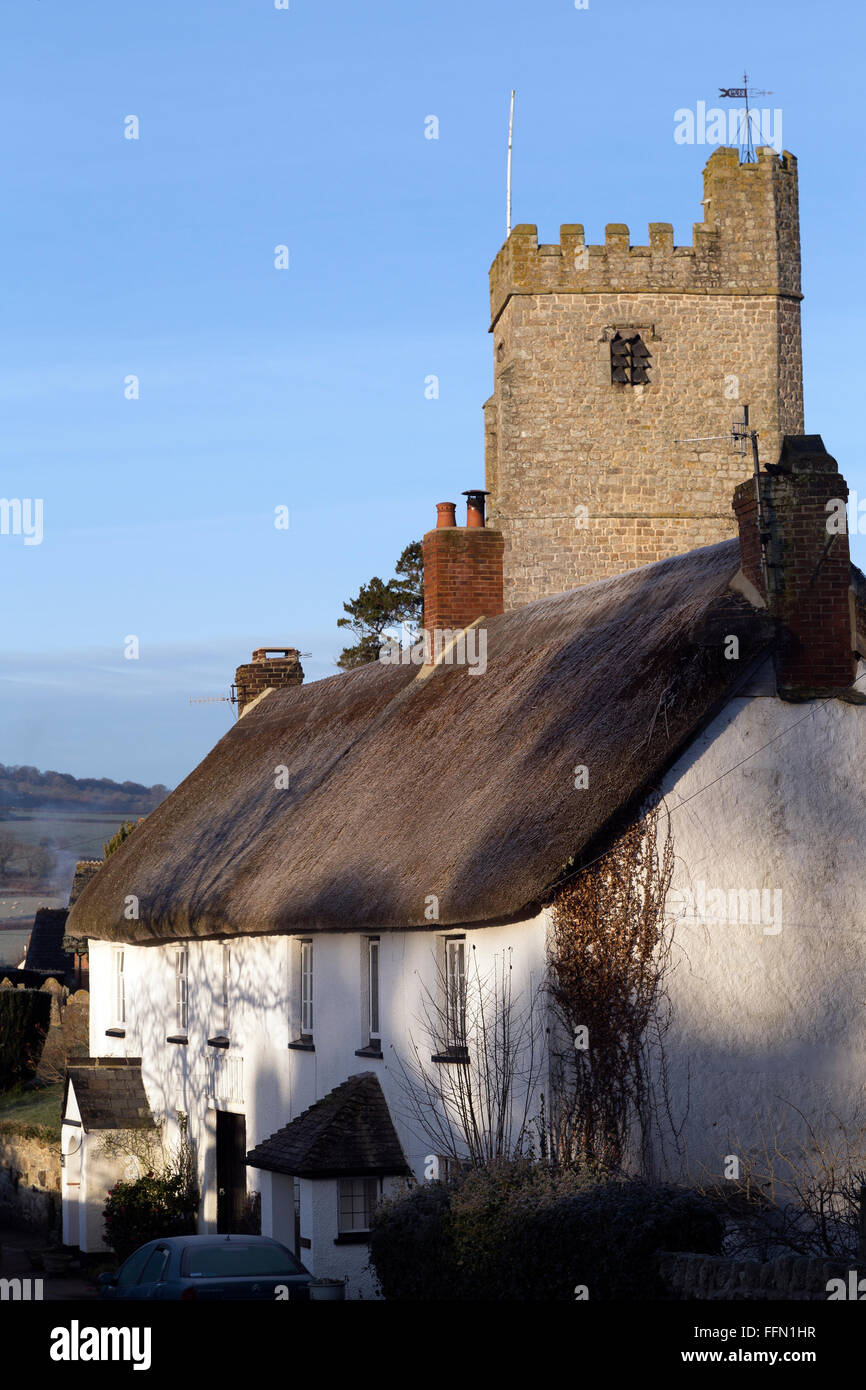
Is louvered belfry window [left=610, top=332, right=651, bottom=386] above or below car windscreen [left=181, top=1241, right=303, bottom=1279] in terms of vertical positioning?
above

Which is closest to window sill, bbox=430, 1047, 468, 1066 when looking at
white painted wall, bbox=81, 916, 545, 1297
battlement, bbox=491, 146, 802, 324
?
white painted wall, bbox=81, 916, 545, 1297

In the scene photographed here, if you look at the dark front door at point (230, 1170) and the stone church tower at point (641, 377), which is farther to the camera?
the stone church tower at point (641, 377)

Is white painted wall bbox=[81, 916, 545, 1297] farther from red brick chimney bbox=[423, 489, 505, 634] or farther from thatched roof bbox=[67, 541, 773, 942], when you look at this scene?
red brick chimney bbox=[423, 489, 505, 634]

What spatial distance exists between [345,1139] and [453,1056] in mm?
1861

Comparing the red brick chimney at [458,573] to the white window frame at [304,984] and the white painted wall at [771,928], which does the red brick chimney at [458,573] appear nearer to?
the white window frame at [304,984]

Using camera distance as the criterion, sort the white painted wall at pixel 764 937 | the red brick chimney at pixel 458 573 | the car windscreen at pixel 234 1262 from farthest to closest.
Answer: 1. the red brick chimney at pixel 458 573
2. the white painted wall at pixel 764 937
3. the car windscreen at pixel 234 1262

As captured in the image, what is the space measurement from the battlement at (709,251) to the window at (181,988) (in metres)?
24.3

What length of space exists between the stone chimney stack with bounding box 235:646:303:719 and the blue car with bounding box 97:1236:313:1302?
676 inches

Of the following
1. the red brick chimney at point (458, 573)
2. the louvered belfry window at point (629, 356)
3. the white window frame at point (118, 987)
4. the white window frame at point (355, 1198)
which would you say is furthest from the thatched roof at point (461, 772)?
the louvered belfry window at point (629, 356)

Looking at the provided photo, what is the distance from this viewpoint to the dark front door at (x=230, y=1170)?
21.4m

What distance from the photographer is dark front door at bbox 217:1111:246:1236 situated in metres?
21.4

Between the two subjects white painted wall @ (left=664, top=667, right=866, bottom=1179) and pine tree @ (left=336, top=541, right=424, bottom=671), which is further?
pine tree @ (left=336, top=541, right=424, bottom=671)

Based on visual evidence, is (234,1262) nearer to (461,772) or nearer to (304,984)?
(461,772)
